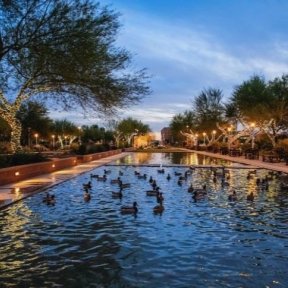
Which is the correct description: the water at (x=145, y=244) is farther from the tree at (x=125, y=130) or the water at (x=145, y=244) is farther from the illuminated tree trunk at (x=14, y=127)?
the tree at (x=125, y=130)

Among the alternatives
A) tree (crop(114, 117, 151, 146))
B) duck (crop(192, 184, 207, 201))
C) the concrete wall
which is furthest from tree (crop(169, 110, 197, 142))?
duck (crop(192, 184, 207, 201))

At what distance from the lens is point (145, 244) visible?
1031cm

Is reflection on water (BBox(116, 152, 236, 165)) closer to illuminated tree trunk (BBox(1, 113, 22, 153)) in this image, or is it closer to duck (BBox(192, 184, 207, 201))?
illuminated tree trunk (BBox(1, 113, 22, 153))

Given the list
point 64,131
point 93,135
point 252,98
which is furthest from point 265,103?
point 93,135

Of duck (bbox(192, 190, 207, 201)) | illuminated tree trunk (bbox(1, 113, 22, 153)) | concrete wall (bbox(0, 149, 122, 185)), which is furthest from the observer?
illuminated tree trunk (bbox(1, 113, 22, 153))

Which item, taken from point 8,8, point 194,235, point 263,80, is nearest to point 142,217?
point 194,235

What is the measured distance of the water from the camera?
26.4 feet

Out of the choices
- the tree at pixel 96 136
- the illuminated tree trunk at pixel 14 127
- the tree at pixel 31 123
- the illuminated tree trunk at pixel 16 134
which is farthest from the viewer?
the tree at pixel 96 136

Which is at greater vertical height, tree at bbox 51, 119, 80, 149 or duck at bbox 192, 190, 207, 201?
tree at bbox 51, 119, 80, 149

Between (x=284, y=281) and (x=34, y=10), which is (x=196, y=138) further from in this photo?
(x=284, y=281)

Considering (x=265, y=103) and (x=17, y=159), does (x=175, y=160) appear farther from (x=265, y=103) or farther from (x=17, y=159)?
(x=17, y=159)

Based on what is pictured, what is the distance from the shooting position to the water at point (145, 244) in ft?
26.4

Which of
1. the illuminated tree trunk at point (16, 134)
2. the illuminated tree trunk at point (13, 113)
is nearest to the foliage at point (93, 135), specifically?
the illuminated tree trunk at point (16, 134)

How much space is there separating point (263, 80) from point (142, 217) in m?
48.6
